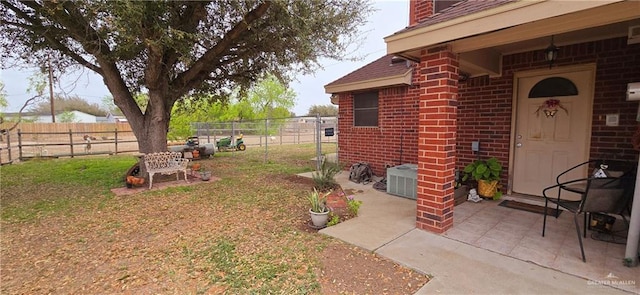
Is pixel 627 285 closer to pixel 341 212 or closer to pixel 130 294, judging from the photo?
pixel 341 212

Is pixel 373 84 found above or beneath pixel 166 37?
beneath

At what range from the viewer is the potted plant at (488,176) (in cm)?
450

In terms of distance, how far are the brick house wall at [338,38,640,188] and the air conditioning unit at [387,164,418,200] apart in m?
1.02

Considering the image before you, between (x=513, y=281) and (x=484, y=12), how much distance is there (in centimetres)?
235

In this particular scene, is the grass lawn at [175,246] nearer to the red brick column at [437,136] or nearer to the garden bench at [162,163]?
the garden bench at [162,163]

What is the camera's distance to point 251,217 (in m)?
Result: 4.19

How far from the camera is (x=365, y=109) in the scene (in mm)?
7020

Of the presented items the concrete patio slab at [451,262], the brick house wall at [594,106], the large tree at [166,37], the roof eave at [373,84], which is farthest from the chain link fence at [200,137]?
the concrete patio slab at [451,262]

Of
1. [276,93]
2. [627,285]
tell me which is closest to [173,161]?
[627,285]

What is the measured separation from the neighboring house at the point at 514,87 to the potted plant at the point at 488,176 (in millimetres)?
279

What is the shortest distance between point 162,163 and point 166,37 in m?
3.15

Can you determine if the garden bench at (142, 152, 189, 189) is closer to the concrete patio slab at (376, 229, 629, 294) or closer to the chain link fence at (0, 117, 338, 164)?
the chain link fence at (0, 117, 338, 164)

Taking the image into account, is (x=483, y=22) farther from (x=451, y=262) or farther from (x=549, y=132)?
(x=549, y=132)

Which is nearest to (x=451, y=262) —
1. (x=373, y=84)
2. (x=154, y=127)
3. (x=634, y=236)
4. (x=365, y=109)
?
(x=634, y=236)
